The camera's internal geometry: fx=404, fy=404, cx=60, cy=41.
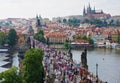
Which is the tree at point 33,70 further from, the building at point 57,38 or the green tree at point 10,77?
the building at point 57,38

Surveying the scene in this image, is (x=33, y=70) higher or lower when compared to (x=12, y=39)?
higher

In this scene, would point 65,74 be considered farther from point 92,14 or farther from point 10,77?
point 92,14

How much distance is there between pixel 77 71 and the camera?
21.4 meters

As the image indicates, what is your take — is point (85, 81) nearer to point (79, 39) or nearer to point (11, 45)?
point (11, 45)

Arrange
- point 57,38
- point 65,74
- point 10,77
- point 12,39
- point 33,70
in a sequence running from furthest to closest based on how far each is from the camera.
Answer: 1. point 57,38
2. point 12,39
3. point 65,74
4. point 33,70
5. point 10,77

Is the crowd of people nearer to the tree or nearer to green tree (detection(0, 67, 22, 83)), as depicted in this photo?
the tree

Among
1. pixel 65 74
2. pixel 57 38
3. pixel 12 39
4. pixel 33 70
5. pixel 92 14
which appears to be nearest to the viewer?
pixel 33 70

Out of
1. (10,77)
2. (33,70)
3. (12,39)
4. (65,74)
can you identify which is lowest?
(12,39)

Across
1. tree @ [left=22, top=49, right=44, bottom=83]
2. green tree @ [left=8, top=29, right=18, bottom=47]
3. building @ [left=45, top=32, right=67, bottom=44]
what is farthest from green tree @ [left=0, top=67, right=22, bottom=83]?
building @ [left=45, top=32, right=67, bottom=44]

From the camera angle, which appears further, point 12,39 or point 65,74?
point 12,39

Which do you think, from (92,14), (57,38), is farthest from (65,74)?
(92,14)

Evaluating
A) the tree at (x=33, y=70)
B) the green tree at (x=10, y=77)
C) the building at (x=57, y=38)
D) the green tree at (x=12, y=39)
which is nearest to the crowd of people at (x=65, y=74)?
the tree at (x=33, y=70)

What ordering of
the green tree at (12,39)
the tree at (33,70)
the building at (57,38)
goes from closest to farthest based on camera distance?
the tree at (33,70)
the green tree at (12,39)
the building at (57,38)

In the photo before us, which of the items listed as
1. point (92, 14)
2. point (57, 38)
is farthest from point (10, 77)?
point (92, 14)
